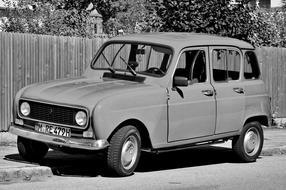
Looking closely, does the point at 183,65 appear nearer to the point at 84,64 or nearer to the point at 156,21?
the point at 84,64

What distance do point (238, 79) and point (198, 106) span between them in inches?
54.9

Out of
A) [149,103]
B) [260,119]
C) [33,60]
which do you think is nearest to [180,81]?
[149,103]

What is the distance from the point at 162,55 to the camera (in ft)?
35.2

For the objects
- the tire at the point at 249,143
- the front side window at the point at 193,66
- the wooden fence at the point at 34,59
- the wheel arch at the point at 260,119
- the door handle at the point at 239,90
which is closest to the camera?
the front side window at the point at 193,66

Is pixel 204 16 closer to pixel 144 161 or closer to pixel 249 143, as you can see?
pixel 249 143

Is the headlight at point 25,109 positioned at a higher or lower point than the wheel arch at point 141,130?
higher

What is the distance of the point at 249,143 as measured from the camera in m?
11.8

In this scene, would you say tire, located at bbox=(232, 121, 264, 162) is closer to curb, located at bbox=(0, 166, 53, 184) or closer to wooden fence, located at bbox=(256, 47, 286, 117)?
curb, located at bbox=(0, 166, 53, 184)

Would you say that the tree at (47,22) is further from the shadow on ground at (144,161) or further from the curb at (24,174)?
the curb at (24,174)

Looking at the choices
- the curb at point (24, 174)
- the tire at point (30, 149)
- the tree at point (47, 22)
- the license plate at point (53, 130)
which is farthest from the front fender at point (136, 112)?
the tree at point (47, 22)

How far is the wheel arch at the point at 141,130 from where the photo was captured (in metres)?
9.49

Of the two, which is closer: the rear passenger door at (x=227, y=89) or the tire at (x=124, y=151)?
→ the tire at (x=124, y=151)

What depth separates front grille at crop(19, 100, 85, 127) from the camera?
9.32m

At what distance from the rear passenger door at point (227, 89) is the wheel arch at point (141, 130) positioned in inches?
57.3
